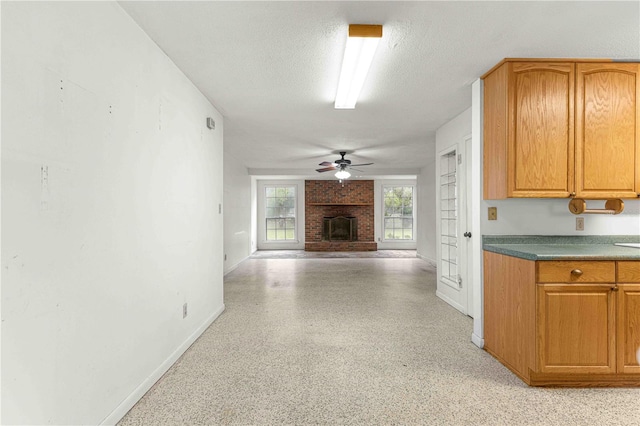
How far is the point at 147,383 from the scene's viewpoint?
2152 millimetres

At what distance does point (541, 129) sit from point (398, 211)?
26.6 feet

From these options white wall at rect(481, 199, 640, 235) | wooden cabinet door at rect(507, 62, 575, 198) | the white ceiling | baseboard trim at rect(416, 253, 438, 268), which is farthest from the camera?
baseboard trim at rect(416, 253, 438, 268)

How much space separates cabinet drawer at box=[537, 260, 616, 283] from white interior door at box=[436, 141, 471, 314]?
142 cm

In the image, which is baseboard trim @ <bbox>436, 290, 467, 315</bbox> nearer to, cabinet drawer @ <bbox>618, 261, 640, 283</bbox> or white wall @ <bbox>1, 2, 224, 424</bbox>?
cabinet drawer @ <bbox>618, 261, 640, 283</bbox>

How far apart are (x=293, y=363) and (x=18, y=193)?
6.85 feet

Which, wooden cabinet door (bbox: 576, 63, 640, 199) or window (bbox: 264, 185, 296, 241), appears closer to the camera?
wooden cabinet door (bbox: 576, 63, 640, 199)

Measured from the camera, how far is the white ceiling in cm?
191

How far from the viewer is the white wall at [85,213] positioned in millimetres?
1242

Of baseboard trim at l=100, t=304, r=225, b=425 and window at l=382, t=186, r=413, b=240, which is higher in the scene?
window at l=382, t=186, r=413, b=240

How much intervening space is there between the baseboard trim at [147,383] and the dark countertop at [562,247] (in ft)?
9.07

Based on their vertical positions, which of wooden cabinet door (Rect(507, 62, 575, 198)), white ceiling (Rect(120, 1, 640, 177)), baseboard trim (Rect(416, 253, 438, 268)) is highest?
white ceiling (Rect(120, 1, 640, 177))

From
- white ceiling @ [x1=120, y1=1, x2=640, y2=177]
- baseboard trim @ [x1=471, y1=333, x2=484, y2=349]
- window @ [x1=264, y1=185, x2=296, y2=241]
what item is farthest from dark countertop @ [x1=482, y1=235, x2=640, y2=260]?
window @ [x1=264, y1=185, x2=296, y2=241]

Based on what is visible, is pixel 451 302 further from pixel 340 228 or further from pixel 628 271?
pixel 340 228

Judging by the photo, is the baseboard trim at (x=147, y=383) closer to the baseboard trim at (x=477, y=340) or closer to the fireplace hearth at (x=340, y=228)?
the baseboard trim at (x=477, y=340)
